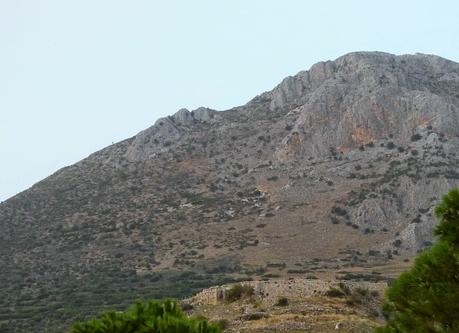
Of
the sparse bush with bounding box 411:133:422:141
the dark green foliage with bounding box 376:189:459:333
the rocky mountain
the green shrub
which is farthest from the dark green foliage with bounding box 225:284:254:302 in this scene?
the sparse bush with bounding box 411:133:422:141

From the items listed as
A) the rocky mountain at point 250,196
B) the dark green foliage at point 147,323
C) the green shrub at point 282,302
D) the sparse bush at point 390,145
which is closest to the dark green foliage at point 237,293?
the green shrub at point 282,302

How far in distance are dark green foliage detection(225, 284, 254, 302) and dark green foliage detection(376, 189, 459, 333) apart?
18345 mm

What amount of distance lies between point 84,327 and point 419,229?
5394 centimetres

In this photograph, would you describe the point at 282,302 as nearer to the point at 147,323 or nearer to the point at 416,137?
the point at 147,323

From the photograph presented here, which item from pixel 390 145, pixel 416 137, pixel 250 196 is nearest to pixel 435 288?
pixel 250 196

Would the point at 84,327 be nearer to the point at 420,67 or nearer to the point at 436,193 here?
the point at 436,193

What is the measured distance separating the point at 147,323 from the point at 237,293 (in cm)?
2362

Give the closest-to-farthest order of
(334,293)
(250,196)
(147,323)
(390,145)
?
(147,323) → (334,293) → (250,196) → (390,145)

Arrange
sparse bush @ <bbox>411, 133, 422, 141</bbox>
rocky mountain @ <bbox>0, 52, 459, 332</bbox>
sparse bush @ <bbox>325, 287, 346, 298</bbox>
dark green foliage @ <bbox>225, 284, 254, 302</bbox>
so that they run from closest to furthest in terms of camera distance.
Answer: sparse bush @ <bbox>325, 287, 346, 298</bbox> < dark green foliage @ <bbox>225, 284, 254, 302</bbox> < rocky mountain @ <bbox>0, 52, 459, 332</bbox> < sparse bush @ <bbox>411, 133, 422, 141</bbox>

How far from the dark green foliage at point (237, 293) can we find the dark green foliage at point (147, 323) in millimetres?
22861

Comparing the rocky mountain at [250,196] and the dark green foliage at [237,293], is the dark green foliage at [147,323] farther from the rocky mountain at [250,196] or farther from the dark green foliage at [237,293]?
the rocky mountain at [250,196]

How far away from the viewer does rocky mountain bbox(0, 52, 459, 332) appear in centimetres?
5447

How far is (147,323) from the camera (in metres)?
7.40

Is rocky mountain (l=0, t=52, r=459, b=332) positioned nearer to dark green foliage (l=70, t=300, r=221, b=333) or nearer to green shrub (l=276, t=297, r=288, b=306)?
green shrub (l=276, t=297, r=288, b=306)
